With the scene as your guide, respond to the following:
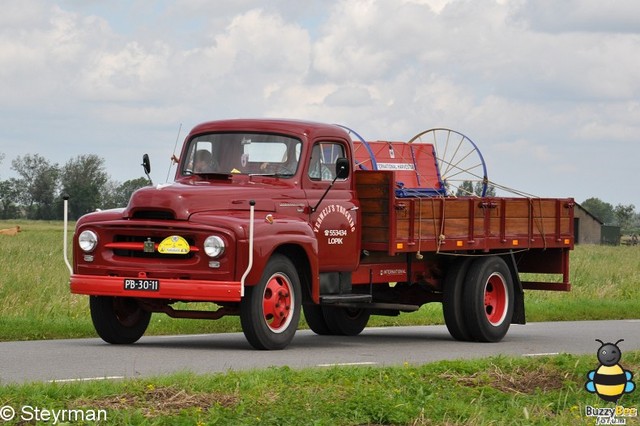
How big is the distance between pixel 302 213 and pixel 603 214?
14342 centimetres

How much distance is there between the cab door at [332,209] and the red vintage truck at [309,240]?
2 cm

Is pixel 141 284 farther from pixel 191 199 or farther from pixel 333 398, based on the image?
pixel 333 398

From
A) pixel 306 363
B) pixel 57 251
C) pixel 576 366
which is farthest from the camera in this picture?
pixel 57 251

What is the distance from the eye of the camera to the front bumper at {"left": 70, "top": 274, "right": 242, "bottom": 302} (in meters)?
14.0

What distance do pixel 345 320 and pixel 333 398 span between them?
9.00 metres

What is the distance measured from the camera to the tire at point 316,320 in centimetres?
1858

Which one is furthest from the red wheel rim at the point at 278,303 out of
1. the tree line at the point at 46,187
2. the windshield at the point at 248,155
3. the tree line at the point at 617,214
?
the tree line at the point at 617,214

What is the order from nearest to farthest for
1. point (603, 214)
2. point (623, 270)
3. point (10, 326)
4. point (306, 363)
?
point (306, 363)
point (10, 326)
point (623, 270)
point (603, 214)

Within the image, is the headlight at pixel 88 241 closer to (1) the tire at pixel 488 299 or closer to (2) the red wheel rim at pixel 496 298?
(1) the tire at pixel 488 299

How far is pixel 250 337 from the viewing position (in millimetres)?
14414

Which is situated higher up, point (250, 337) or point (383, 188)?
point (383, 188)


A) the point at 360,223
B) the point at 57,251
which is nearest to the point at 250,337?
the point at 360,223

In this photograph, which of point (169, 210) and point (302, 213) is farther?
point (302, 213)

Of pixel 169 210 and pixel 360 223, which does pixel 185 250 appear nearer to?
pixel 169 210
